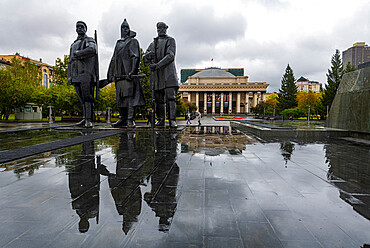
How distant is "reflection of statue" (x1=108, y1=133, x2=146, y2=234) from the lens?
7.51ft

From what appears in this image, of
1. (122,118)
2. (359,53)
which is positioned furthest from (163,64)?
(359,53)

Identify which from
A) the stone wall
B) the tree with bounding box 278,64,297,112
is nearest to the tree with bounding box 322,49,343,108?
the tree with bounding box 278,64,297,112

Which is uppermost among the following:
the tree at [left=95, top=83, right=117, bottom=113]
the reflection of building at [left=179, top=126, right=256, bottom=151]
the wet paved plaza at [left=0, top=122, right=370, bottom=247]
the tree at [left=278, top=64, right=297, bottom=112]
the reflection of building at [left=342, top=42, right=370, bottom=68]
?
the reflection of building at [left=342, top=42, right=370, bottom=68]

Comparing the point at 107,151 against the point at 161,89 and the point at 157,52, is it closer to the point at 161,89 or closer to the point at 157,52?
the point at 161,89

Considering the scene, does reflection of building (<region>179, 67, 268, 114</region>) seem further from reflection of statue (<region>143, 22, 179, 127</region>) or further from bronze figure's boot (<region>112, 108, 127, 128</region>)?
reflection of statue (<region>143, 22, 179, 127</region>)

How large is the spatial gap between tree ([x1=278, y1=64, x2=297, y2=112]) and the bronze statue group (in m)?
55.9

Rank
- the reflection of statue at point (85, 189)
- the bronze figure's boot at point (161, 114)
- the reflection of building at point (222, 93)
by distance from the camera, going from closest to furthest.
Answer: the reflection of statue at point (85, 189), the bronze figure's boot at point (161, 114), the reflection of building at point (222, 93)

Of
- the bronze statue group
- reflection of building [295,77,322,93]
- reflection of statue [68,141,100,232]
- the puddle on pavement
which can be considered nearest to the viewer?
reflection of statue [68,141,100,232]

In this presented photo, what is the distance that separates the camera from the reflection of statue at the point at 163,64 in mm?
9734

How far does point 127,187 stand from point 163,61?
294 inches

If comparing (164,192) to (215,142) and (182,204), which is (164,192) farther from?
(215,142)

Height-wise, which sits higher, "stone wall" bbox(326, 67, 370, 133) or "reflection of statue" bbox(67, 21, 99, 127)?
"reflection of statue" bbox(67, 21, 99, 127)


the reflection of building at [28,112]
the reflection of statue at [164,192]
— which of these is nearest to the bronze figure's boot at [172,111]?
the reflection of statue at [164,192]

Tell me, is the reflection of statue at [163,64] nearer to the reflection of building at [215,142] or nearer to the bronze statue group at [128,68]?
the bronze statue group at [128,68]
